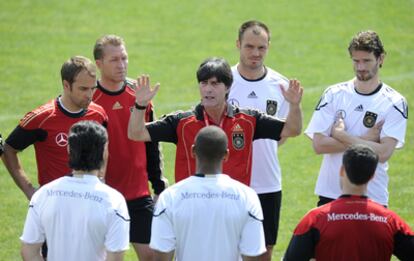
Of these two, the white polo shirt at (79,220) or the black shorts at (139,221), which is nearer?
the white polo shirt at (79,220)

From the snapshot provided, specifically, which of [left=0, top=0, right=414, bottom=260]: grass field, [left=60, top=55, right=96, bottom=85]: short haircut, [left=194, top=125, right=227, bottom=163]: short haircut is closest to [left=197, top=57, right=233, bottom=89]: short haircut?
[left=60, top=55, right=96, bottom=85]: short haircut

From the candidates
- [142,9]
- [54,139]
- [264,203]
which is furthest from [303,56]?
[54,139]

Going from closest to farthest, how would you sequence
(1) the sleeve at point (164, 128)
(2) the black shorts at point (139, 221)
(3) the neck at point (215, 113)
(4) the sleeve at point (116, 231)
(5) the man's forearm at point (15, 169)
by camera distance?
1. (4) the sleeve at point (116, 231)
2. (1) the sleeve at point (164, 128)
3. (3) the neck at point (215, 113)
4. (5) the man's forearm at point (15, 169)
5. (2) the black shorts at point (139, 221)

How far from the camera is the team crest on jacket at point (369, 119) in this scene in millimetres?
8922

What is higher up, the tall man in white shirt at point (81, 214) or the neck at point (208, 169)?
the neck at point (208, 169)

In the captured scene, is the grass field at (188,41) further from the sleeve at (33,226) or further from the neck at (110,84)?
the sleeve at (33,226)

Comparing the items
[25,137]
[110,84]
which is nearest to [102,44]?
[110,84]

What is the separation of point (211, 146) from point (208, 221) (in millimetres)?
590

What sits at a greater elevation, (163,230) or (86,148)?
(86,148)

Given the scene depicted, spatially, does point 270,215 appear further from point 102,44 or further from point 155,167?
point 102,44

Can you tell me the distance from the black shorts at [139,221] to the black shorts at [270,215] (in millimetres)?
1305

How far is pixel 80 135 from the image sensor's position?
22.3 ft

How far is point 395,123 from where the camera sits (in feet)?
29.2

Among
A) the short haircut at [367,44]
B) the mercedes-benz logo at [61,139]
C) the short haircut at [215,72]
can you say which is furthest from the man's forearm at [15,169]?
the short haircut at [367,44]
